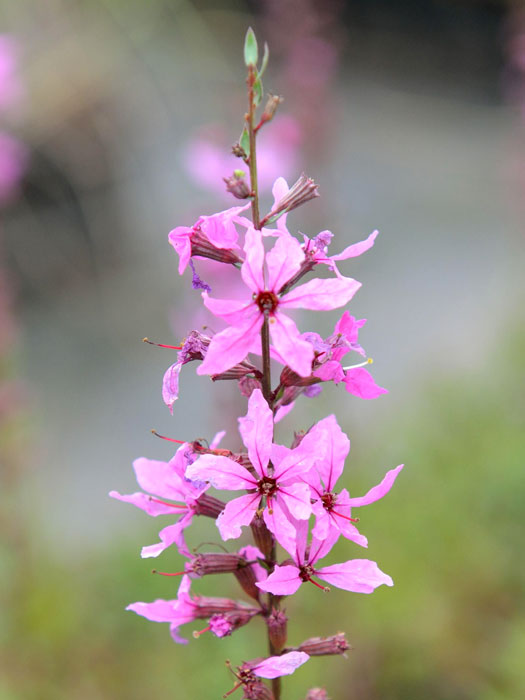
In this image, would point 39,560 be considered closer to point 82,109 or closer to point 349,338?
point 349,338

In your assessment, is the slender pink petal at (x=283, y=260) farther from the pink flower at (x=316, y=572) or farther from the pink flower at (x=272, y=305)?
the pink flower at (x=316, y=572)

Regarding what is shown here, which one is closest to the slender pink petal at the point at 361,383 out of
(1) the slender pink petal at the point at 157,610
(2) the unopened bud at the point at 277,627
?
(2) the unopened bud at the point at 277,627

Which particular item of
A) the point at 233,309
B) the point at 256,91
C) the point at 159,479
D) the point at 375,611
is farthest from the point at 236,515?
the point at 375,611

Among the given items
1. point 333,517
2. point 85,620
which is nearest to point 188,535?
point 85,620

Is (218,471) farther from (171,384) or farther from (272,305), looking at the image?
(272,305)

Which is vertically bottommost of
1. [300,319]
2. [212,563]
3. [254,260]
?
[212,563]

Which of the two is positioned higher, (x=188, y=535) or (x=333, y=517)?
(x=188, y=535)

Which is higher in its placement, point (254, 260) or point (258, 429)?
point (254, 260)
